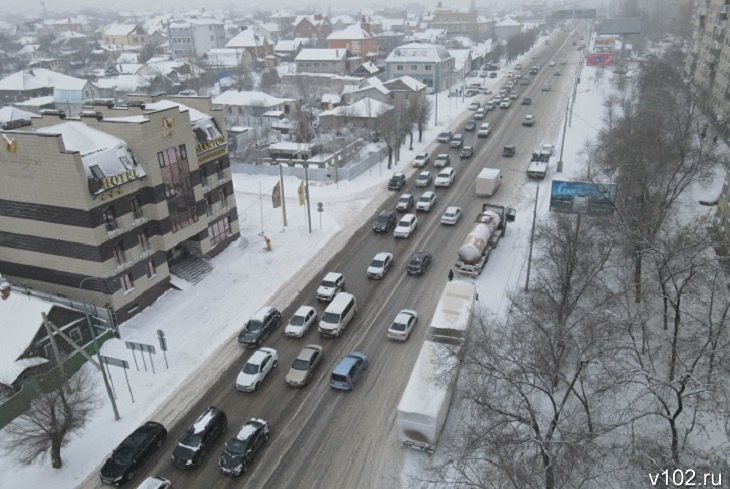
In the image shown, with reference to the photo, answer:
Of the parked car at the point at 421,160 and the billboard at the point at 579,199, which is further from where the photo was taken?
the parked car at the point at 421,160

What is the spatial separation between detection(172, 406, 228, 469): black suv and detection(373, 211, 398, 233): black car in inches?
970

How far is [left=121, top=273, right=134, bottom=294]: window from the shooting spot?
112ft

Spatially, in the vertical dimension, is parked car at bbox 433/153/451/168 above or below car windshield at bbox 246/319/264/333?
above

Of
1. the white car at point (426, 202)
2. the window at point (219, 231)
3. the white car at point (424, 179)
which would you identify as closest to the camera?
the window at point (219, 231)

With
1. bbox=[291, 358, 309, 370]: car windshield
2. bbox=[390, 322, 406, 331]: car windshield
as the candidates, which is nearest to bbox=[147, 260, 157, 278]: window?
bbox=[291, 358, 309, 370]: car windshield

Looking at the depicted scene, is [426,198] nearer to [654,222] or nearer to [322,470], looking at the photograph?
[654,222]

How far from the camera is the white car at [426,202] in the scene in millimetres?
49906

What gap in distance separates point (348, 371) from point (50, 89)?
120999 millimetres

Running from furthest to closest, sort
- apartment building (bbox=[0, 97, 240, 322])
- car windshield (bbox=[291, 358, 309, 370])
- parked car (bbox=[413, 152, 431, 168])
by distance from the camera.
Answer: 1. parked car (bbox=[413, 152, 431, 168])
2. apartment building (bbox=[0, 97, 240, 322])
3. car windshield (bbox=[291, 358, 309, 370])

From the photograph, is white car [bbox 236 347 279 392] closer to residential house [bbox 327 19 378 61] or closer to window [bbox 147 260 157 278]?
window [bbox 147 260 157 278]

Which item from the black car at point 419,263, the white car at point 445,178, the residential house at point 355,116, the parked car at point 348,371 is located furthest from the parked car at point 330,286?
the residential house at point 355,116

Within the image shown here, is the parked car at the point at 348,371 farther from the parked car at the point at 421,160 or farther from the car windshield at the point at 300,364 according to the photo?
the parked car at the point at 421,160

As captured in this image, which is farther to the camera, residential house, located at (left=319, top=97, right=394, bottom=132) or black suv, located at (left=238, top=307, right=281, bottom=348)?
residential house, located at (left=319, top=97, right=394, bottom=132)

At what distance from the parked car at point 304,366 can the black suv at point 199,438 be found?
13.6 feet
